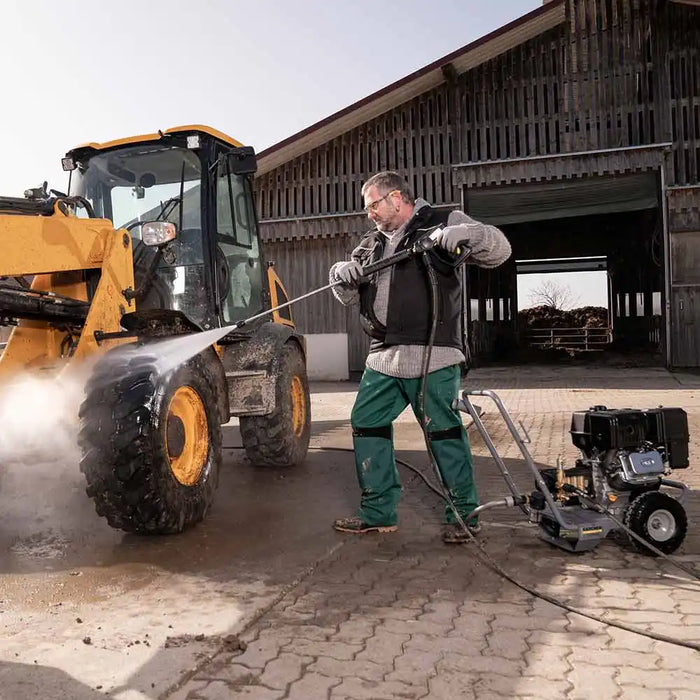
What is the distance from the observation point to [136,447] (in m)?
3.79

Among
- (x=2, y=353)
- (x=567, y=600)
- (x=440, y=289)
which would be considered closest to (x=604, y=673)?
(x=567, y=600)

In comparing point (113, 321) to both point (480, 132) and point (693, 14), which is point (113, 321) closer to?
point (480, 132)

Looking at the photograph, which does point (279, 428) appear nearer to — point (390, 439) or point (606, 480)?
point (390, 439)

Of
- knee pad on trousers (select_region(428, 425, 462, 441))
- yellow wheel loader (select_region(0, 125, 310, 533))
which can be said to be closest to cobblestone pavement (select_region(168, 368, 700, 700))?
knee pad on trousers (select_region(428, 425, 462, 441))

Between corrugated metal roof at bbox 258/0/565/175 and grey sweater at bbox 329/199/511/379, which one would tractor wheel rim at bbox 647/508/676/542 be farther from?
corrugated metal roof at bbox 258/0/565/175

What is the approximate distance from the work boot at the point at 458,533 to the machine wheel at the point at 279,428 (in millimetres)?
2310

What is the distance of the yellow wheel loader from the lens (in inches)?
153

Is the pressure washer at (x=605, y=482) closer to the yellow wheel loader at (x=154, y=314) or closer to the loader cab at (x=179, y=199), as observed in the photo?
the yellow wheel loader at (x=154, y=314)

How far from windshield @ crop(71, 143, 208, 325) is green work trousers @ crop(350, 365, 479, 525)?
189 cm

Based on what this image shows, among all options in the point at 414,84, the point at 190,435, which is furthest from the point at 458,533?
the point at 414,84

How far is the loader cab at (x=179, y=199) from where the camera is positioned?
559 centimetres

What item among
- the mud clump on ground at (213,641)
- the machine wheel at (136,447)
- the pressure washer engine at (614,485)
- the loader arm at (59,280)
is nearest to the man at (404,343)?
the pressure washer engine at (614,485)

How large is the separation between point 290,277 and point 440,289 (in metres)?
12.8

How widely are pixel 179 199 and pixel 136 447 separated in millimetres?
2502
